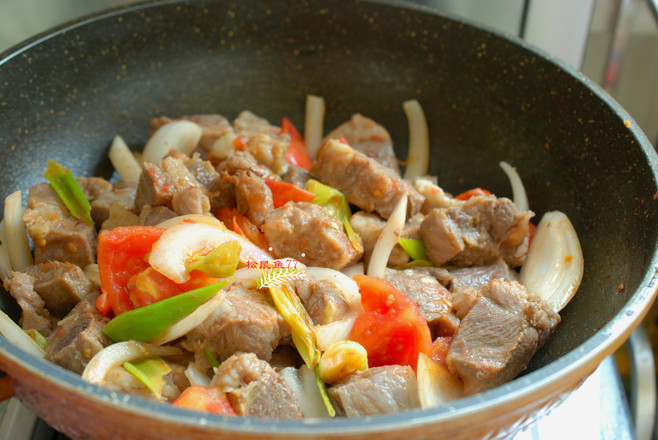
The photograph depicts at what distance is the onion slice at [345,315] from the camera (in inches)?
58.9

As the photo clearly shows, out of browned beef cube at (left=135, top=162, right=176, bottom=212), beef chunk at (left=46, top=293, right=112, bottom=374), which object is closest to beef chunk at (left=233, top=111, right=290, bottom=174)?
browned beef cube at (left=135, top=162, right=176, bottom=212)

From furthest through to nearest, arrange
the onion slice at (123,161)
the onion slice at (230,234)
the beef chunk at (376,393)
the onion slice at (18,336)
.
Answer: the onion slice at (123,161)
the onion slice at (230,234)
the onion slice at (18,336)
the beef chunk at (376,393)

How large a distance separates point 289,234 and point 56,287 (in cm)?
65

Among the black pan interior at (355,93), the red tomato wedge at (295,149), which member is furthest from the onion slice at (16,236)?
the red tomato wedge at (295,149)

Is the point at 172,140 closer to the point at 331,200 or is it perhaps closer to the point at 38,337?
the point at 331,200

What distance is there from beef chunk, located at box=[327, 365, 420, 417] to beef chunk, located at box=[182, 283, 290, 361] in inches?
7.8

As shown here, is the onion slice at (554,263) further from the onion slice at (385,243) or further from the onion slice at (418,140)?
the onion slice at (418,140)

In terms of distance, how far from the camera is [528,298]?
5.12 ft

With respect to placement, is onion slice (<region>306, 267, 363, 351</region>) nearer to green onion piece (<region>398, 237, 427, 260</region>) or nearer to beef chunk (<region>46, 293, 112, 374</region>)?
green onion piece (<region>398, 237, 427, 260</region>)

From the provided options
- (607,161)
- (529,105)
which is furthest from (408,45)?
(607,161)

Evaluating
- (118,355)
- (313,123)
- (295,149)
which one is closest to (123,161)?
(295,149)

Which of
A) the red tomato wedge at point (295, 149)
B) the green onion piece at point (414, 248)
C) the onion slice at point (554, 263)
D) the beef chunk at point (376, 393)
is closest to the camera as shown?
the beef chunk at point (376, 393)

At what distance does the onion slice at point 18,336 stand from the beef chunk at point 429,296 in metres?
0.95

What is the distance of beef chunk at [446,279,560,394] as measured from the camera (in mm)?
1427
